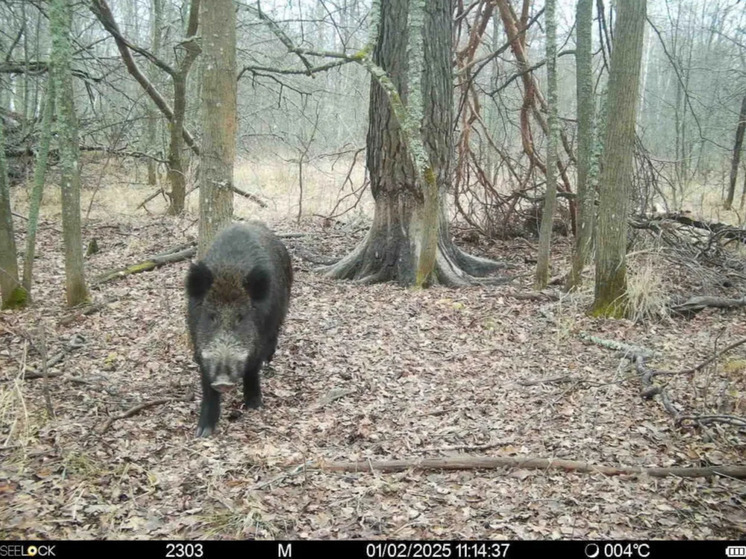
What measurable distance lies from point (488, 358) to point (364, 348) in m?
1.34

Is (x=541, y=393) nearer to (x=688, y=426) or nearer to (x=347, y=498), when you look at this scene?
(x=688, y=426)

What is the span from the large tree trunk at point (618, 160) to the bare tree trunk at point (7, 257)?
7.10 metres

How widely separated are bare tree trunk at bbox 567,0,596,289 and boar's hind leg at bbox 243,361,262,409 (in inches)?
178

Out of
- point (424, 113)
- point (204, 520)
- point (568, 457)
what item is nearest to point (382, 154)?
point (424, 113)

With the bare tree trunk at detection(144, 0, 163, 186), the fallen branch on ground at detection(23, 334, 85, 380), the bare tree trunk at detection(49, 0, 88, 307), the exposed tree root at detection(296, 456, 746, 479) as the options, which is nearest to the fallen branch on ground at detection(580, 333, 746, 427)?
the exposed tree root at detection(296, 456, 746, 479)

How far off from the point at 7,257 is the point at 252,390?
167 inches

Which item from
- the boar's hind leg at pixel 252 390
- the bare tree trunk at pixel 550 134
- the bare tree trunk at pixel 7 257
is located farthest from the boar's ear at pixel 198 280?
the bare tree trunk at pixel 550 134

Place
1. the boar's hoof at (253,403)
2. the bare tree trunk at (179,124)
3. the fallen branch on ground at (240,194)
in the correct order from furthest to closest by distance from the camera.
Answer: the bare tree trunk at (179,124) < the fallen branch on ground at (240,194) < the boar's hoof at (253,403)

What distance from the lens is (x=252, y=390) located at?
17.2 feet

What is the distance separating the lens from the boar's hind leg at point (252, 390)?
5148mm

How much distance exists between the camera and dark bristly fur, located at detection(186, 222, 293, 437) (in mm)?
4574

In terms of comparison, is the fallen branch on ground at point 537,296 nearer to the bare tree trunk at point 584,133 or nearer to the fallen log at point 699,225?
the bare tree trunk at point 584,133
